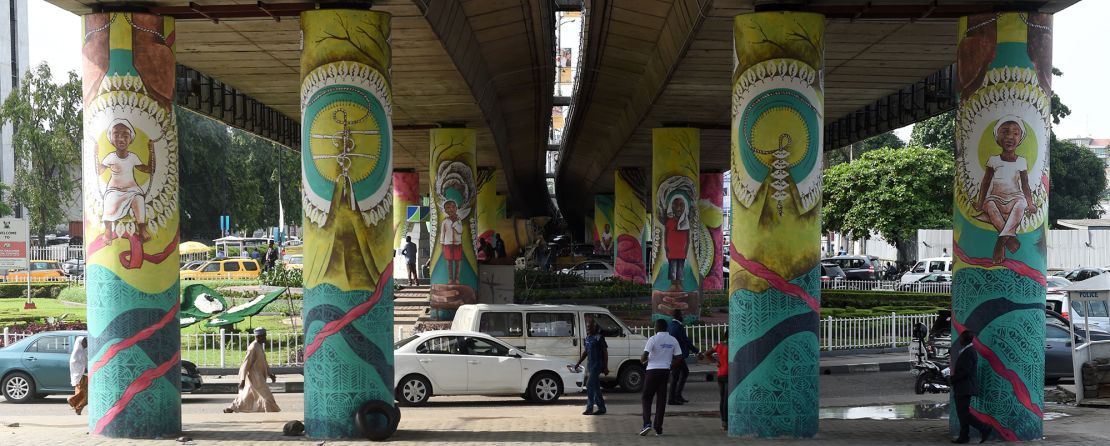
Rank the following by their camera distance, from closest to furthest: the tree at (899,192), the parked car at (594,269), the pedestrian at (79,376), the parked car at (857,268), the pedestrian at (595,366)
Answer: the pedestrian at (79,376) < the pedestrian at (595,366) < the parked car at (594,269) < the parked car at (857,268) < the tree at (899,192)

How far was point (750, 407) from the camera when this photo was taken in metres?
14.8

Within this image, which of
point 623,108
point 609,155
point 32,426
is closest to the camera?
point 32,426

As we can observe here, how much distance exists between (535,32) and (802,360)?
37.2ft

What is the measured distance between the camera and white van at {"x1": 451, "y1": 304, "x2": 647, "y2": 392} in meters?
21.2

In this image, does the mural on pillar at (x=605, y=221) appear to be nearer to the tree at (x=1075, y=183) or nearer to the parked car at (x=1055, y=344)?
the tree at (x=1075, y=183)

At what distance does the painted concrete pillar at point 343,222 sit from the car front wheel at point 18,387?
307 inches

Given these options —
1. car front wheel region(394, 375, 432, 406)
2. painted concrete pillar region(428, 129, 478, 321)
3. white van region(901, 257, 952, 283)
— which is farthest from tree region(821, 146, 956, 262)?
car front wheel region(394, 375, 432, 406)

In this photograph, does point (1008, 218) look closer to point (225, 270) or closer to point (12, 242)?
point (12, 242)

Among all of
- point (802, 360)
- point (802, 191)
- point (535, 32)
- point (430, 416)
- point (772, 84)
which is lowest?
point (430, 416)

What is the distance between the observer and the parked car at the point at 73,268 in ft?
173

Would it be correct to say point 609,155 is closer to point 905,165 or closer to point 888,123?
point 888,123

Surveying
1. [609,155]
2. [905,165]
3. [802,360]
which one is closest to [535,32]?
[802,360]

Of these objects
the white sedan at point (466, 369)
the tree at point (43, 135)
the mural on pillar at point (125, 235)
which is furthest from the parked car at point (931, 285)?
the tree at point (43, 135)

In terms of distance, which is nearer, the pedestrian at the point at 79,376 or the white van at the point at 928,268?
the pedestrian at the point at 79,376
